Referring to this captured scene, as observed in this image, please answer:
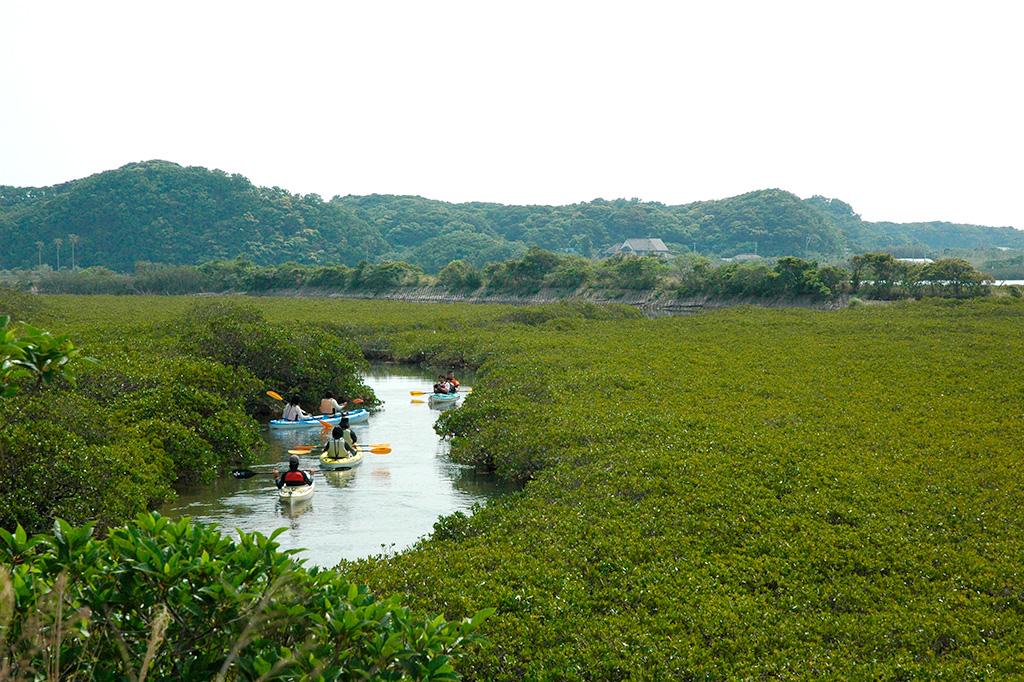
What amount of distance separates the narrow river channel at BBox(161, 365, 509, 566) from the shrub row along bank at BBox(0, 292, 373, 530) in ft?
2.47

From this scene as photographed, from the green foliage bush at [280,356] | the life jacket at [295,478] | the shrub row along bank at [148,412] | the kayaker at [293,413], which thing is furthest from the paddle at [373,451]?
the green foliage bush at [280,356]

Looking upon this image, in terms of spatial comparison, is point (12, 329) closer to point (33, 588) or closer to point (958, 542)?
point (33, 588)

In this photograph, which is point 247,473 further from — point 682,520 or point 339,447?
point 682,520

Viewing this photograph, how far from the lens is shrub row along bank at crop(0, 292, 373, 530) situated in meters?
10.7

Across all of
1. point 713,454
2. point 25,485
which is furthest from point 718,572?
point 25,485

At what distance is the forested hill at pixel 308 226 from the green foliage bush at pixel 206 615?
119 metres

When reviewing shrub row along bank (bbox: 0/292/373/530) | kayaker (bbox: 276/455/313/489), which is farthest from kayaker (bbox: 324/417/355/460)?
kayaker (bbox: 276/455/313/489)

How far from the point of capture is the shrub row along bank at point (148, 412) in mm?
10711

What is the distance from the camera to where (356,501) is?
49.0 ft

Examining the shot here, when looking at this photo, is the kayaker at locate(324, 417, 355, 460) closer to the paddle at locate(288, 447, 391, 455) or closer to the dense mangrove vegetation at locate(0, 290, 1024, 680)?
the paddle at locate(288, 447, 391, 455)

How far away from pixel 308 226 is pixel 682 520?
418 ft

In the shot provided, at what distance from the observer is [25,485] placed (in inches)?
415

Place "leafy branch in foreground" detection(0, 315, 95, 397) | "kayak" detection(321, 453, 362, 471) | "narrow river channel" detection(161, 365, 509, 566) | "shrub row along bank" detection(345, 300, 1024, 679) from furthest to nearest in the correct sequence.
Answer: "kayak" detection(321, 453, 362, 471) → "narrow river channel" detection(161, 365, 509, 566) → "shrub row along bank" detection(345, 300, 1024, 679) → "leafy branch in foreground" detection(0, 315, 95, 397)

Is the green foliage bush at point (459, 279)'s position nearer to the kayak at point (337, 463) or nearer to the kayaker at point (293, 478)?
the kayak at point (337, 463)
